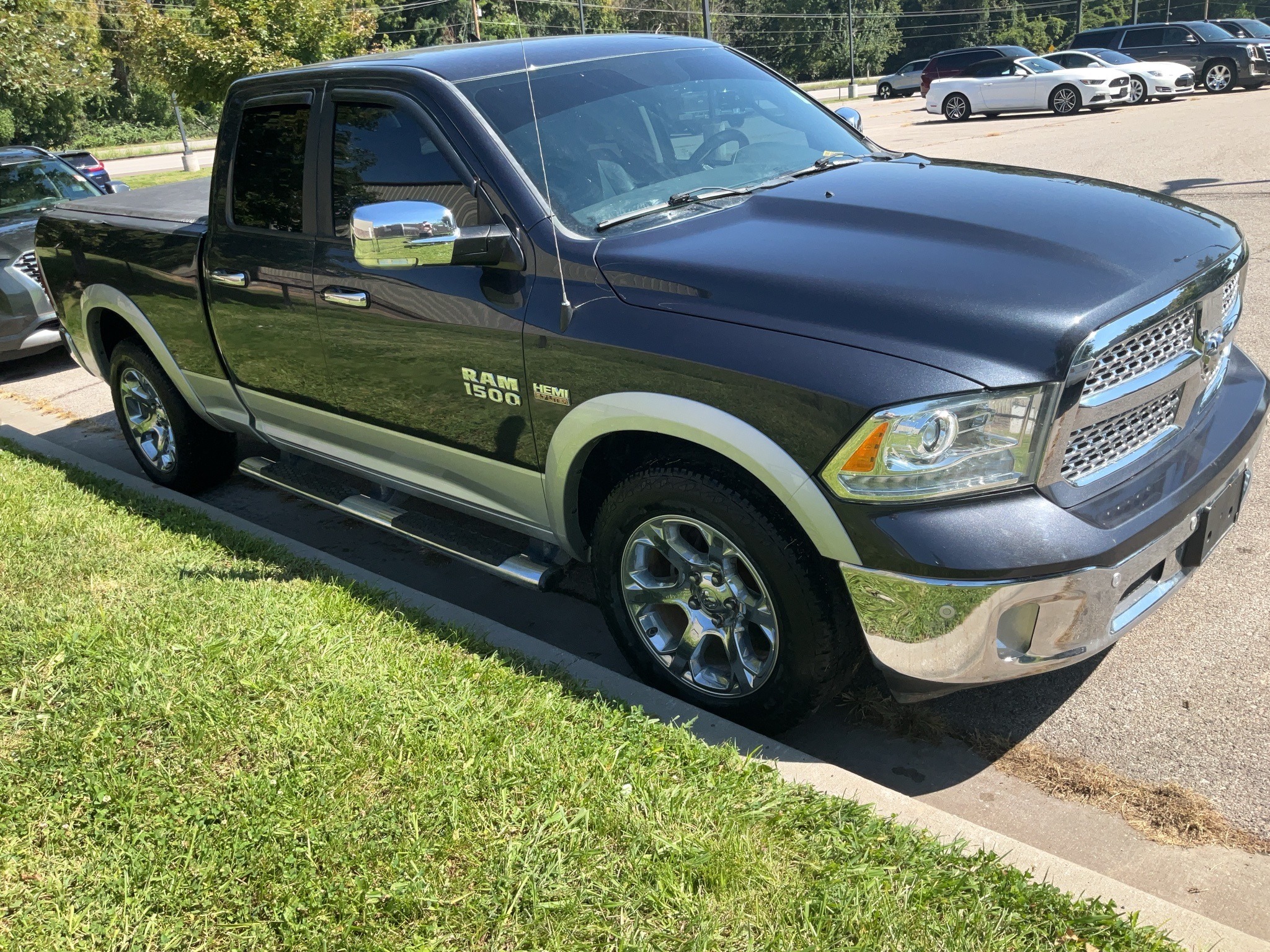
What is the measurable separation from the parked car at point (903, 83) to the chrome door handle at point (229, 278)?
145 feet

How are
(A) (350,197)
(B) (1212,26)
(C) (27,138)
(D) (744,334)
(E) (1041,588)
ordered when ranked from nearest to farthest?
(E) (1041,588), (D) (744,334), (A) (350,197), (B) (1212,26), (C) (27,138)

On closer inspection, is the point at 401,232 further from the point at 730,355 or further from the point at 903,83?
the point at 903,83

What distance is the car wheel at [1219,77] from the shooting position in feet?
86.8

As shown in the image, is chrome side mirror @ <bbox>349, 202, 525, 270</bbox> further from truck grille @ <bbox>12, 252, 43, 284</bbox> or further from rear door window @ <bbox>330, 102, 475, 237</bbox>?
truck grille @ <bbox>12, 252, 43, 284</bbox>

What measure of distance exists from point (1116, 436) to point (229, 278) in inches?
140

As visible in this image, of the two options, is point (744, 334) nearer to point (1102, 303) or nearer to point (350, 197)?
point (1102, 303)

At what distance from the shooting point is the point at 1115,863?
9.55 ft

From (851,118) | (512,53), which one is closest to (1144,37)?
(851,118)

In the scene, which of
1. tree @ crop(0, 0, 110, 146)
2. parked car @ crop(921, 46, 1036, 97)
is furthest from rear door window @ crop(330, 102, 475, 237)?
parked car @ crop(921, 46, 1036, 97)

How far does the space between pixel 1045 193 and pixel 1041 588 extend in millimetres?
1500

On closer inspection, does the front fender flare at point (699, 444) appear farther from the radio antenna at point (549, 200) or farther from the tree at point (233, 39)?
the tree at point (233, 39)

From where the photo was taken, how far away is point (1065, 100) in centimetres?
2461

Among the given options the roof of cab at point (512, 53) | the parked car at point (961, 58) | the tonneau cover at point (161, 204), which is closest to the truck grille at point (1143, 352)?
the roof of cab at point (512, 53)

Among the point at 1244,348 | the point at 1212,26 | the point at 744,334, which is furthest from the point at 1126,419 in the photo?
the point at 1212,26
